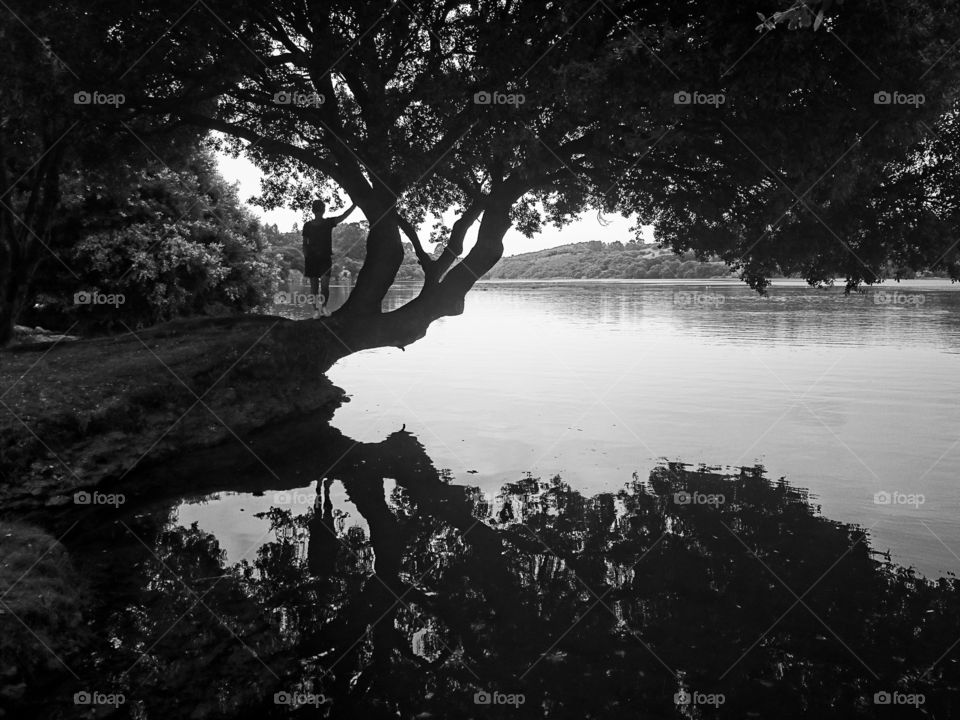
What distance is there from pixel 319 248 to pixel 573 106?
9.03 meters

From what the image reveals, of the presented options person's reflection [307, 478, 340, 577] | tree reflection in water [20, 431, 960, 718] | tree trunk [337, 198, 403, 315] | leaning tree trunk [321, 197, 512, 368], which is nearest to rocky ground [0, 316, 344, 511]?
leaning tree trunk [321, 197, 512, 368]

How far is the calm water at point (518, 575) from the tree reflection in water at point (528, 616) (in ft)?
0.10

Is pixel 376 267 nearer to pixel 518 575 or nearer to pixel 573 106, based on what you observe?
pixel 573 106

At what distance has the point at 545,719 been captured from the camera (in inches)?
202

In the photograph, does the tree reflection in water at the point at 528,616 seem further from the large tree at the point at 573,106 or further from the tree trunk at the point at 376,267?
the tree trunk at the point at 376,267

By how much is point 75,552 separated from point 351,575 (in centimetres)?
347

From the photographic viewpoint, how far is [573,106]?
10.9 metres

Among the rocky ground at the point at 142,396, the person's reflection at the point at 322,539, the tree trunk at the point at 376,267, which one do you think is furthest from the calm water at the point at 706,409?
the tree trunk at the point at 376,267

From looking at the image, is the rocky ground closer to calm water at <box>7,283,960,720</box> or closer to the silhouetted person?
calm water at <box>7,283,960,720</box>

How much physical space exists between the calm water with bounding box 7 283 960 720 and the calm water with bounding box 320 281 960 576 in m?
0.10

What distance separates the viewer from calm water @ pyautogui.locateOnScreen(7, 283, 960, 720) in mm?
5410

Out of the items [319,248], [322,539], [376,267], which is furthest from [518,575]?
[319,248]

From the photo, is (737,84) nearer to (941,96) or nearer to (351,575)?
(941,96)

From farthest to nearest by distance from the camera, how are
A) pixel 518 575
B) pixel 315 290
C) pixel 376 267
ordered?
pixel 315 290 < pixel 376 267 < pixel 518 575
